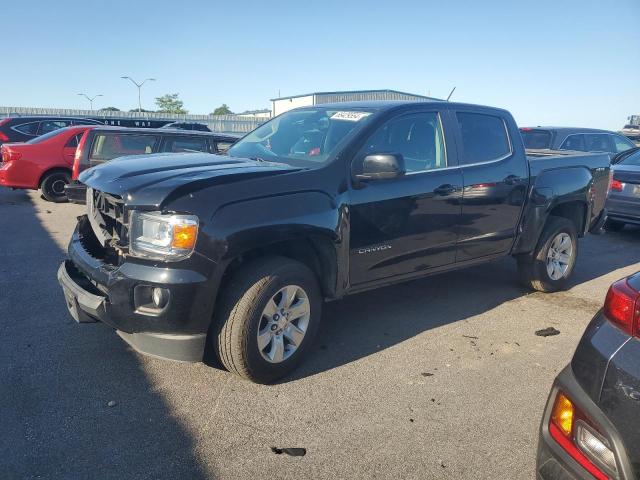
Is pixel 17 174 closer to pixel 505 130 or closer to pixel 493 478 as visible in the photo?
pixel 505 130

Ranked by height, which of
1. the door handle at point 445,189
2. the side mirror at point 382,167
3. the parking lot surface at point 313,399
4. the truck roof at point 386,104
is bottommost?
the parking lot surface at point 313,399

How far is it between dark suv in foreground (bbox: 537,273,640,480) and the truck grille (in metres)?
2.49

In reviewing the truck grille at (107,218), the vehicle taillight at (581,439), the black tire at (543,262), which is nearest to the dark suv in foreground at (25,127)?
the truck grille at (107,218)

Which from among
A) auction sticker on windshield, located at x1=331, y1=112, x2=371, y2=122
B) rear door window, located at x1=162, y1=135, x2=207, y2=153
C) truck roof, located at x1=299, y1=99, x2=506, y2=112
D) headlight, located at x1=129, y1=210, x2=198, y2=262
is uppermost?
truck roof, located at x1=299, y1=99, x2=506, y2=112

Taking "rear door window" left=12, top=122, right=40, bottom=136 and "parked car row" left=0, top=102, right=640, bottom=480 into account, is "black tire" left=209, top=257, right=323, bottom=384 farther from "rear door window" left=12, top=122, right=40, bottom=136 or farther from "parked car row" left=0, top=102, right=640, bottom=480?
"rear door window" left=12, top=122, right=40, bottom=136

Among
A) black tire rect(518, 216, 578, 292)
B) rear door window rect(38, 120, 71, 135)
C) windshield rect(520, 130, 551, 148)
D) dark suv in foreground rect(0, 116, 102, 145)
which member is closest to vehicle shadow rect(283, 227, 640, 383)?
black tire rect(518, 216, 578, 292)

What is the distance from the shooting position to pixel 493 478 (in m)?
2.62

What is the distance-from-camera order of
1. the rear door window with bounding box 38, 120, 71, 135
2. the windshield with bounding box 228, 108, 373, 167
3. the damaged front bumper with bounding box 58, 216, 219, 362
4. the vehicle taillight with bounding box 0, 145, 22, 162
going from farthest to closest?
the rear door window with bounding box 38, 120, 71, 135 → the vehicle taillight with bounding box 0, 145, 22, 162 → the windshield with bounding box 228, 108, 373, 167 → the damaged front bumper with bounding box 58, 216, 219, 362

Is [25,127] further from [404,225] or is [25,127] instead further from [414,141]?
[404,225]

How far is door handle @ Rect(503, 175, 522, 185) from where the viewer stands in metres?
4.89

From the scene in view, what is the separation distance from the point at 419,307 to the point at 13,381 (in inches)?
135

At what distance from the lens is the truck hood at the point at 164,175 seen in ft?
9.94

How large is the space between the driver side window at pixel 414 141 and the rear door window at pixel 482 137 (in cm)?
30

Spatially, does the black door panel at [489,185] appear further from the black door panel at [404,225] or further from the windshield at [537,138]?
the windshield at [537,138]
